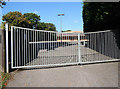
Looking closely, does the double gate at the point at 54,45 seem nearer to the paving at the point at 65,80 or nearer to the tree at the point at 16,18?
A: the paving at the point at 65,80

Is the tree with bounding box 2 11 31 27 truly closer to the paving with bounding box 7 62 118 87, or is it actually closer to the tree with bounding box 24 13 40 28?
the tree with bounding box 24 13 40 28

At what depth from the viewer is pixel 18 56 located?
5309mm

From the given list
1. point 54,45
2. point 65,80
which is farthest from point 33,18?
point 65,80

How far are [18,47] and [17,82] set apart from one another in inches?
78.9

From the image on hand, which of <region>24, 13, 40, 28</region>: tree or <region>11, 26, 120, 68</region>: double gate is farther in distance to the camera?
<region>24, 13, 40, 28</region>: tree

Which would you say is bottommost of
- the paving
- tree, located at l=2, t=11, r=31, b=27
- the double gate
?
the paving

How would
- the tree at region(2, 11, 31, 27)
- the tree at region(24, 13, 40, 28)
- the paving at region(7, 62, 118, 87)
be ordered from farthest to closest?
the tree at region(24, 13, 40, 28)
the tree at region(2, 11, 31, 27)
the paving at region(7, 62, 118, 87)

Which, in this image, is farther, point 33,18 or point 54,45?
point 33,18

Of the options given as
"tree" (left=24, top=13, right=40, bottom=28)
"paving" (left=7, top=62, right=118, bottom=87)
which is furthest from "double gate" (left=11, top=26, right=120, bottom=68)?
"tree" (left=24, top=13, right=40, bottom=28)

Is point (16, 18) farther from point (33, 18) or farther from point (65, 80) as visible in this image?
point (65, 80)

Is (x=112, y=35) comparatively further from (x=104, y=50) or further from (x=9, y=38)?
(x=9, y=38)

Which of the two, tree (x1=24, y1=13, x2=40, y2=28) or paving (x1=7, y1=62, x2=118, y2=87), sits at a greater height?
tree (x1=24, y1=13, x2=40, y2=28)

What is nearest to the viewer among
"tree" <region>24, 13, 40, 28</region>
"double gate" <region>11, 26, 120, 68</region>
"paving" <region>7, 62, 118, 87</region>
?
"paving" <region>7, 62, 118, 87</region>

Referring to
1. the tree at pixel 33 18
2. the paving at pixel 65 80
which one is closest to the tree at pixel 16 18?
the tree at pixel 33 18
